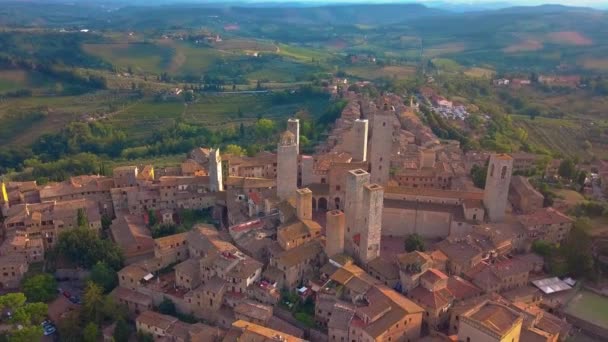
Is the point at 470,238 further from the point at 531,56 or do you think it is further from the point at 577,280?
the point at 531,56

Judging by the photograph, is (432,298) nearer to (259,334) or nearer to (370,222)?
(370,222)

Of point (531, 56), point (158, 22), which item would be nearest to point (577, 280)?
point (531, 56)

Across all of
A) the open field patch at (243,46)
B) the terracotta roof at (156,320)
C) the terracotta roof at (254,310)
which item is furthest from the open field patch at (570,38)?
the terracotta roof at (156,320)

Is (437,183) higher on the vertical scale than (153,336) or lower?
higher

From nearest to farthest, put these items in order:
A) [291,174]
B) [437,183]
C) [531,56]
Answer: [291,174], [437,183], [531,56]

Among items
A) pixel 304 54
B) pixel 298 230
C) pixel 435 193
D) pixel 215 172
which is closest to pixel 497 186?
pixel 435 193

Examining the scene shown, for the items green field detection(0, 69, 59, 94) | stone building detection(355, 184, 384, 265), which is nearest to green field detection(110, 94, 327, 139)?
green field detection(0, 69, 59, 94)
